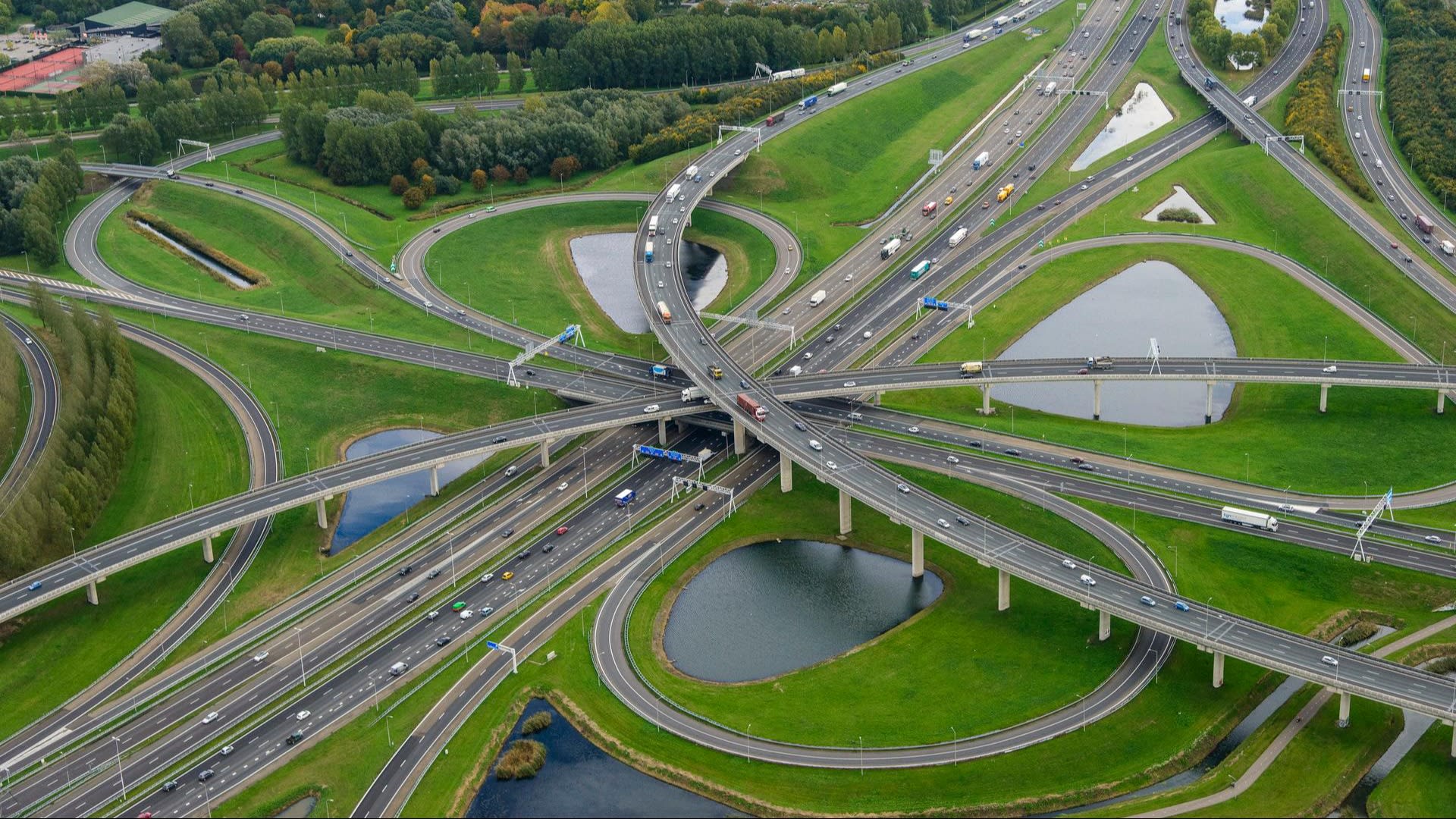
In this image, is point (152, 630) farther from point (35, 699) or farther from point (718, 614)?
point (718, 614)

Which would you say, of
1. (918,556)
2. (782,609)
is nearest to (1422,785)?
(918,556)

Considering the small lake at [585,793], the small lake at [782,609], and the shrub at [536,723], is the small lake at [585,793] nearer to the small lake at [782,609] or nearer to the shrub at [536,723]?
the shrub at [536,723]

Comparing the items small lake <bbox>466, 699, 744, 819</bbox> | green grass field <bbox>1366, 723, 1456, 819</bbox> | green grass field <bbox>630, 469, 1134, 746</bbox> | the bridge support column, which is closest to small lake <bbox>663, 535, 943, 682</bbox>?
the bridge support column

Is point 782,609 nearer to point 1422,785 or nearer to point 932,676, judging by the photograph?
point 932,676

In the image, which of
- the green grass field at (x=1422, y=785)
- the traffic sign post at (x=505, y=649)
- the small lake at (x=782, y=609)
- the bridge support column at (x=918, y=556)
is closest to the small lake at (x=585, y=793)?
the traffic sign post at (x=505, y=649)

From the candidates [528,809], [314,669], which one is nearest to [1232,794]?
[528,809]

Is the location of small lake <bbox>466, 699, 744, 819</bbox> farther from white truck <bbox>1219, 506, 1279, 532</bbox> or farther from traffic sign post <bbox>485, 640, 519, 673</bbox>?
white truck <bbox>1219, 506, 1279, 532</bbox>
